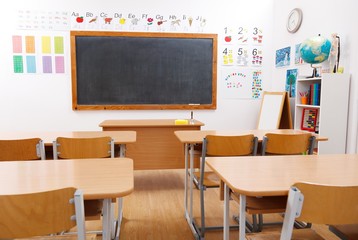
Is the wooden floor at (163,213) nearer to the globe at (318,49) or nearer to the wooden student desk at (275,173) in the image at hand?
the wooden student desk at (275,173)

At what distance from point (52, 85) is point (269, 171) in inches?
167

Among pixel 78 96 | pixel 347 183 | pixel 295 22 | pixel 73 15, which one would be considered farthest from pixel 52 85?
pixel 347 183

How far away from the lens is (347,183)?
1.40 m

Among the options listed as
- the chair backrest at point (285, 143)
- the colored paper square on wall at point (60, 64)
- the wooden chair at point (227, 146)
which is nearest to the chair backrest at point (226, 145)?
the wooden chair at point (227, 146)

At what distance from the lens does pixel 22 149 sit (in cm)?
233

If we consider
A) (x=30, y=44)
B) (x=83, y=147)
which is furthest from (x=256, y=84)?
(x=83, y=147)

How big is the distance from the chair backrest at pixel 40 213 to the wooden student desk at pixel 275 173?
63cm

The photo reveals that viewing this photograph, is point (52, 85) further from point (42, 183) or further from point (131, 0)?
point (42, 183)

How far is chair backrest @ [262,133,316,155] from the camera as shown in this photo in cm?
244

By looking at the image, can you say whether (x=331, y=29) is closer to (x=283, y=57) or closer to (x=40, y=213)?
(x=283, y=57)

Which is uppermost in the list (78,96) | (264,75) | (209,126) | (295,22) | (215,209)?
(295,22)

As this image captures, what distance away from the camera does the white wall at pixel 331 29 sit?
138 inches

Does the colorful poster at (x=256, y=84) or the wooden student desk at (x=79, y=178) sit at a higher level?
the colorful poster at (x=256, y=84)

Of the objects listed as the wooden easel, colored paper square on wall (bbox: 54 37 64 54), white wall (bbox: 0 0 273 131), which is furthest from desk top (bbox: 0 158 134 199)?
colored paper square on wall (bbox: 54 37 64 54)
